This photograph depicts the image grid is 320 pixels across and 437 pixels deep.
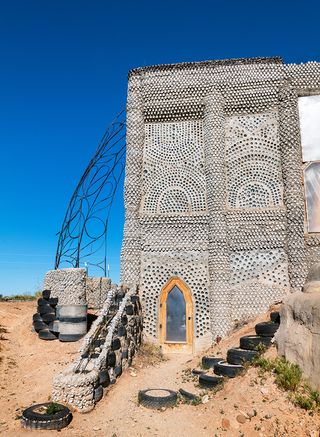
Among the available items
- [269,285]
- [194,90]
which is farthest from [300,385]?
[194,90]

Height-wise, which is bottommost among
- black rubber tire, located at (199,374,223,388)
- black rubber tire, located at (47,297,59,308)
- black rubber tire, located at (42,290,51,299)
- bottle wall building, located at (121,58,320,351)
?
black rubber tire, located at (199,374,223,388)

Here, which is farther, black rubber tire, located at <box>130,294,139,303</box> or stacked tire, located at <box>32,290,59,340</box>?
black rubber tire, located at <box>130,294,139,303</box>

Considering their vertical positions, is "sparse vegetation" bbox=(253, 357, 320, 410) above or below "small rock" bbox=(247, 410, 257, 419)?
above

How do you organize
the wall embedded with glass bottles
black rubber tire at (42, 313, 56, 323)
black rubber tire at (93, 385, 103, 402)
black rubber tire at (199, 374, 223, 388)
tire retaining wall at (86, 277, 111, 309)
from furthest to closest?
1. tire retaining wall at (86, 277, 111, 309)
2. the wall embedded with glass bottles
3. black rubber tire at (42, 313, 56, 323)
4. black rubber tire at (199, 374, 223, 388)
5. black rubber tire at (93, 385, 103, 402)

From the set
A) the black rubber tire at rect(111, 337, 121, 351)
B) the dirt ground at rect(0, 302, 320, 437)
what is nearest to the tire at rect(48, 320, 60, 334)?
the dirt ground at rect(0, 302, 320, 437)

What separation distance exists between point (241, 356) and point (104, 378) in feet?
10.1

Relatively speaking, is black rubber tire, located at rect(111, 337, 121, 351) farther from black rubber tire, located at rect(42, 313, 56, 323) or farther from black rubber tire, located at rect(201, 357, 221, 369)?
black rubber tire, located at rect(42, 313, 56, 323)

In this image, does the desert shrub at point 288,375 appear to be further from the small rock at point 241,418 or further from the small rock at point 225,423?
the small rock at point 225,423

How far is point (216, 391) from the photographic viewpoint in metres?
7.73

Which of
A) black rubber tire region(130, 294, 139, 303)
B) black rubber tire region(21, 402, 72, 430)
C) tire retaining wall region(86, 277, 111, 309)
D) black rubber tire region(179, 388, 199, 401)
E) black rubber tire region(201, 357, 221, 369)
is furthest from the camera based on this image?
tire retaining wall region(86, 277, 111, 309)

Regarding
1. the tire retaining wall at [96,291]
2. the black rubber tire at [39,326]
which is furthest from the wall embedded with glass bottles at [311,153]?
the black rubber tire at [39,326]

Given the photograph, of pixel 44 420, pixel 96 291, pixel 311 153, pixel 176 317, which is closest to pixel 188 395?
pixel 44 420

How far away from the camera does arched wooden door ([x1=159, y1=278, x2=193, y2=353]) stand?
44.3ft

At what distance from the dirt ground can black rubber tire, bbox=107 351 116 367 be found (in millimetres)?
511
